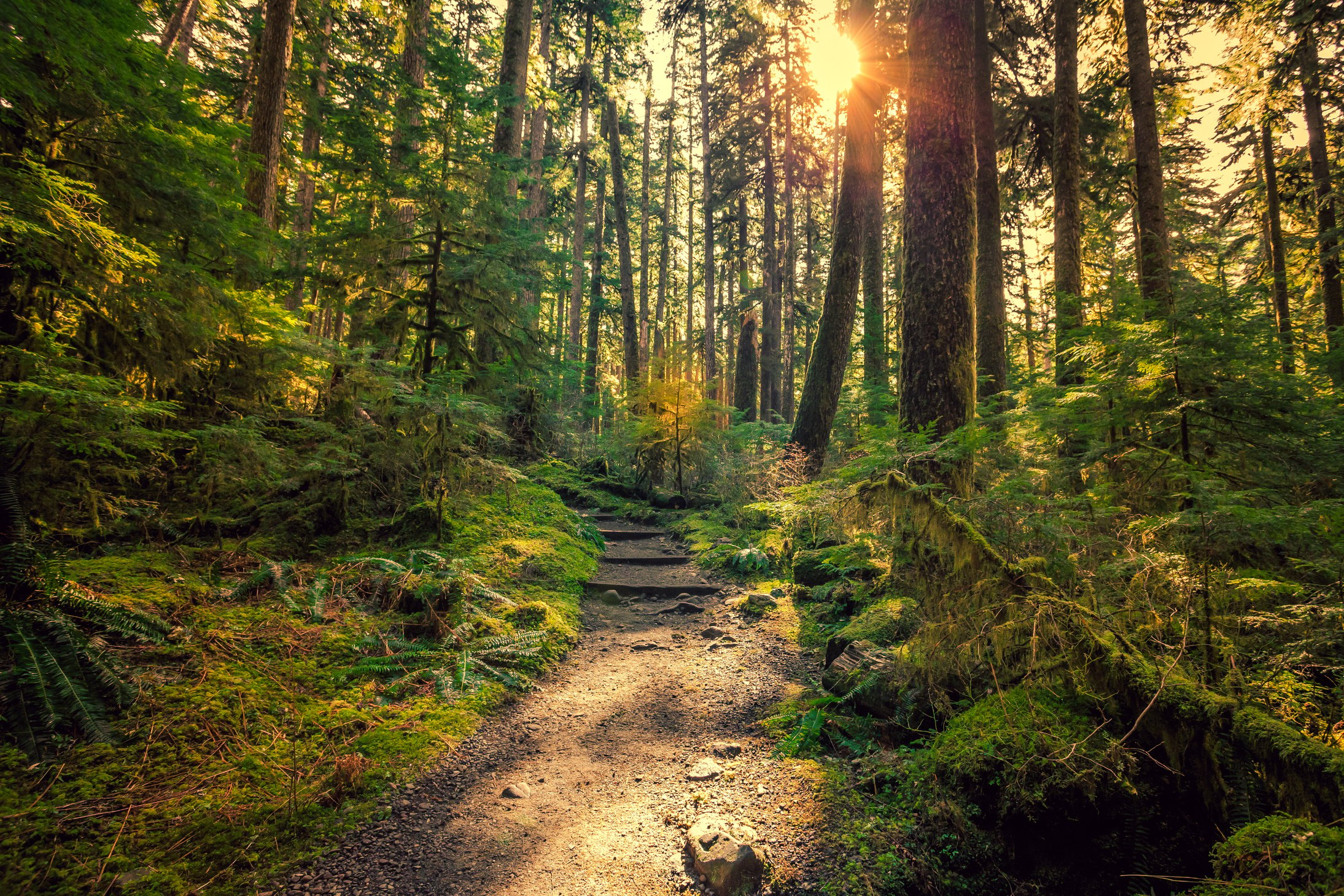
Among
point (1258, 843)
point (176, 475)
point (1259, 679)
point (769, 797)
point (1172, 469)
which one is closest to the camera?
point (1258, 843)

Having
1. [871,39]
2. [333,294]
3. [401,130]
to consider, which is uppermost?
[871,39]

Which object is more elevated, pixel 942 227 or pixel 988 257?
pixel 988 257

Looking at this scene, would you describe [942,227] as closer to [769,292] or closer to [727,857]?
[727,857]

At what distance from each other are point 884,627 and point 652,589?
12.0 feet

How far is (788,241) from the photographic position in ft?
88.6

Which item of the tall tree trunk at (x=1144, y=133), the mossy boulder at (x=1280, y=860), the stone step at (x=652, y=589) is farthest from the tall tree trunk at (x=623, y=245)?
the mossy boulder at (x=1280, y=860)

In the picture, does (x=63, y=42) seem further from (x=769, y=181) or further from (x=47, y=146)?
(x=769, y=181)

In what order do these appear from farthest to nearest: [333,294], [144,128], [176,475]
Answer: [333,294] → [176,475] → [144,128]

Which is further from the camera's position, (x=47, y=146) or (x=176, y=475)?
(x=176, y=475)

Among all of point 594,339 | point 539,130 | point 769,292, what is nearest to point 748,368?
point 769,292

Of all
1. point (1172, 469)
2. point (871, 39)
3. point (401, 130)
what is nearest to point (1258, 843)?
point (1172, 469)

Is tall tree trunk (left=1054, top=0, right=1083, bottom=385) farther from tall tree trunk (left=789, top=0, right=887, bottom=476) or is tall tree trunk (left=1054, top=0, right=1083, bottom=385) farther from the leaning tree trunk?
the leaning tree trunk

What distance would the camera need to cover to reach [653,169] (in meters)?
33.8

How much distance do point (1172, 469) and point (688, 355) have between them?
969 cm
